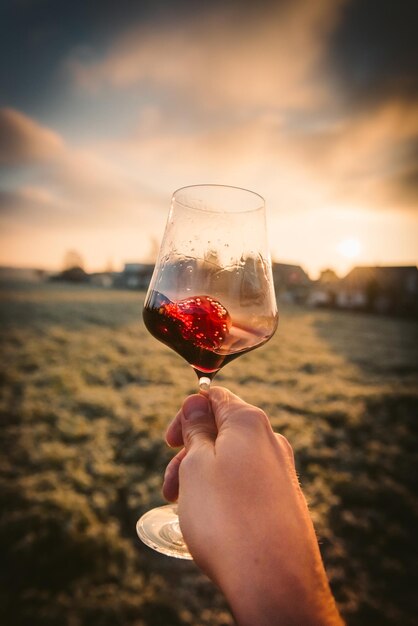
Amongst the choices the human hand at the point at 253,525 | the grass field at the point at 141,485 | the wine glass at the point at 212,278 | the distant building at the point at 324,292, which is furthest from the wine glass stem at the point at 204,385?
the distant building at the point at 324,292

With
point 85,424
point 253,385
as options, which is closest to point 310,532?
point 85,424

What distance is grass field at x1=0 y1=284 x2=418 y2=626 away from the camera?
2664 millimetres

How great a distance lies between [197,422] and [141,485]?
8.63 ft

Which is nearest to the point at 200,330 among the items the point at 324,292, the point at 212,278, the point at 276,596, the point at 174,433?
the point at 212,278

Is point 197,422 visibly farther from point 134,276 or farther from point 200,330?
point 134,276

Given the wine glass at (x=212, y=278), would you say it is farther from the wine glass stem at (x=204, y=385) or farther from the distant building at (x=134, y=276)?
the distant building at (x=134, y=276)

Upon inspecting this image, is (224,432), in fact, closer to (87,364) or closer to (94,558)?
(94,558)

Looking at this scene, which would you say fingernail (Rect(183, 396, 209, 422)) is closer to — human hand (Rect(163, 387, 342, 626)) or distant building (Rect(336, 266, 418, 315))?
human hand (Rect(163, 387, 342, 626))

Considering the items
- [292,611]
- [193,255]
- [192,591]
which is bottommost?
[192,591]

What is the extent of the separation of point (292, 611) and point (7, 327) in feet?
42.7

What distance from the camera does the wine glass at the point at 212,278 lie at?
1617 millimetres

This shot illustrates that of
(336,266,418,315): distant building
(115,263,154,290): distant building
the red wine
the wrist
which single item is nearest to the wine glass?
the red wine

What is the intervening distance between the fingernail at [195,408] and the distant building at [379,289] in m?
38.5

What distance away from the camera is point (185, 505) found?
4.48 feet
